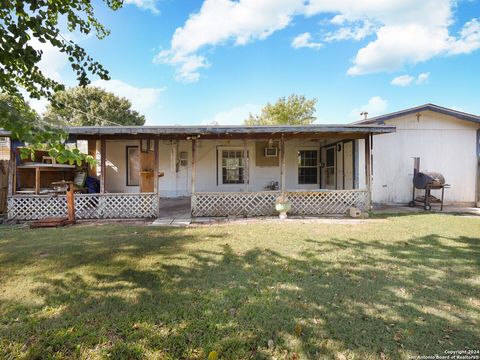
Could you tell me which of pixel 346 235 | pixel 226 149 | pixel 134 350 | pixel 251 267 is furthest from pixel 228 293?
pixel 226 149

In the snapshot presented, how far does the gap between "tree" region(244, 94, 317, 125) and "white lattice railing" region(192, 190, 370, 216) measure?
2174 centimetres

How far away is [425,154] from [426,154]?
0.12ft

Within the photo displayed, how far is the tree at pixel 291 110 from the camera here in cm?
2914

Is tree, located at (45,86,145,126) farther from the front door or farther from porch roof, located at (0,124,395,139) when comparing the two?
the front door

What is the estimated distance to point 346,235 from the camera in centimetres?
563

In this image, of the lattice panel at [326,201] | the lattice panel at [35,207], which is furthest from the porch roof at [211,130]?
the lattice panel at [35,207]

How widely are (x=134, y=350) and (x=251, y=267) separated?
2.03 m

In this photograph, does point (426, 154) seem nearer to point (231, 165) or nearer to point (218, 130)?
point (231, 165)

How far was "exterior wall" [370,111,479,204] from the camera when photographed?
32.6ft

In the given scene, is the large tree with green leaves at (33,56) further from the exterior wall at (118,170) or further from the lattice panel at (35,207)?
the exterior wall at (118,170)

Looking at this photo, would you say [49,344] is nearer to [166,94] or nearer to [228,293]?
[228,293]

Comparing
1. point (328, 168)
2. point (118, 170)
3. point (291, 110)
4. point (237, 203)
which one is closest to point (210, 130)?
point (237, 203)

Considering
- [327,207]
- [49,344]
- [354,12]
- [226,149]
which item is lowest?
[49,344]

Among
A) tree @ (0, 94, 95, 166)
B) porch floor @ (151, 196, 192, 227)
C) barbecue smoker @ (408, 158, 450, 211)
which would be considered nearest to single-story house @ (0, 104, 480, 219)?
porch floor @ (151, 196, 192, 227)
